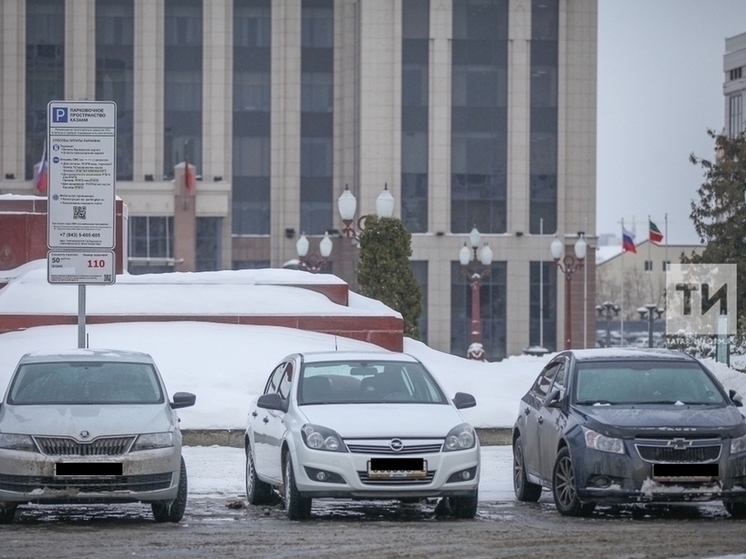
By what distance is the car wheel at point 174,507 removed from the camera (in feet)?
40.6

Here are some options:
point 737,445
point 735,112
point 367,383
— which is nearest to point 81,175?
point 367,383

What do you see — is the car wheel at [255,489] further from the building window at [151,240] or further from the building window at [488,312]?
the building window at [151,240]

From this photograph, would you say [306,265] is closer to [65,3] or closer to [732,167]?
[732,167]

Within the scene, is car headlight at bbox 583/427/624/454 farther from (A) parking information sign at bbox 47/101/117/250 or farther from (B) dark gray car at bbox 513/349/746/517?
(A) parking information sign at bbox 47/101/117/250

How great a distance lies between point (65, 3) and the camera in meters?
71.4

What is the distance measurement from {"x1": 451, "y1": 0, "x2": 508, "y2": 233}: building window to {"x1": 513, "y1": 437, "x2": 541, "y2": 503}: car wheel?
5467 centimetres

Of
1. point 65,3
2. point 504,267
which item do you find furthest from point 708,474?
point 65,3

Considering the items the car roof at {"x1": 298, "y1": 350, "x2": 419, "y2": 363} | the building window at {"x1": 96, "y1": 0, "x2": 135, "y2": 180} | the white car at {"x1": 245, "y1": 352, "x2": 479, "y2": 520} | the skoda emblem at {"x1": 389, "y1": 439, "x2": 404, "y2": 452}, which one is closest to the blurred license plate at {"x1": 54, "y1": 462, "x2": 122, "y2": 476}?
the white car at {"x1": 245, "y1": 352, "x2": 479, "y2": 520}

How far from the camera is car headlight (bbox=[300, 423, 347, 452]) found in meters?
12.2

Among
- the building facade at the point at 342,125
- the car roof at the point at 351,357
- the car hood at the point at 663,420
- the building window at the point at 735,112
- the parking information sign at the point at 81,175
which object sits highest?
the building window at the point at 735,112

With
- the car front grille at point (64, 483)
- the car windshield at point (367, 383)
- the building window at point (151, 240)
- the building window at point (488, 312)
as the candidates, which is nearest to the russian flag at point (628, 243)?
the building window at point (488, 312)

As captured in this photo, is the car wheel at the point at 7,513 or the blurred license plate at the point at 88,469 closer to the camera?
the blurred license plate at the point at 88,469

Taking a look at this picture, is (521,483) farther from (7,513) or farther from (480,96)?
(480,96)

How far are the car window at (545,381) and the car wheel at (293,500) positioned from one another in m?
2.99
